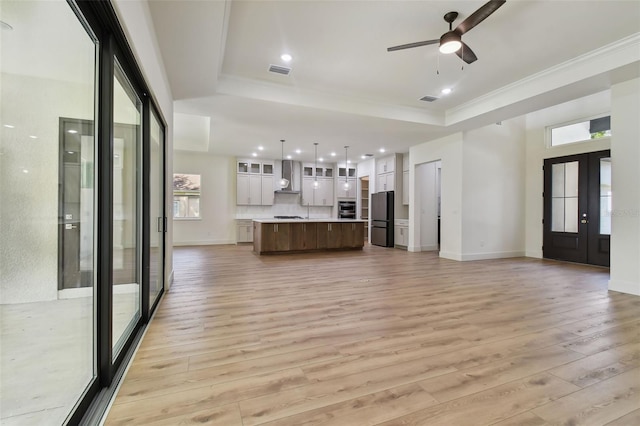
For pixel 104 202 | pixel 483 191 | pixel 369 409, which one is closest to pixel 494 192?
pixel 483 191

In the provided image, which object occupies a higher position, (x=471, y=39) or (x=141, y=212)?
(x=471, y=39)

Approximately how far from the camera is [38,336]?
1268mm

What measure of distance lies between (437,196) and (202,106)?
6.64 m

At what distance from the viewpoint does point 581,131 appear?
20.5 ft

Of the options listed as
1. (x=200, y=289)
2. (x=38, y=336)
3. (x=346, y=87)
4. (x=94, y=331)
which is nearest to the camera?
(x=38, y=336)

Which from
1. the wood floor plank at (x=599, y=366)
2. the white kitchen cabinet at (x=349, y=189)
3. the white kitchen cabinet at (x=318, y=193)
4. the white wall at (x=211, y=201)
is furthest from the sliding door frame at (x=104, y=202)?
the white kitchen cabinet at (x=349, y=189)

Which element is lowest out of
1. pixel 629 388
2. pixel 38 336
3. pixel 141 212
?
pixel 629 388

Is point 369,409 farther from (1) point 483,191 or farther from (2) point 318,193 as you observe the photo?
(2) point 318,193

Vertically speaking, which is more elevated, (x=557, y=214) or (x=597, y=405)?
(x=557, y=214)

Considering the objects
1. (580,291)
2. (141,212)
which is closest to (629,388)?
(580,291)

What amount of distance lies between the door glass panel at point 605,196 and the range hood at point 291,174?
7.83 meters

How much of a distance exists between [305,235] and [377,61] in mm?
4563

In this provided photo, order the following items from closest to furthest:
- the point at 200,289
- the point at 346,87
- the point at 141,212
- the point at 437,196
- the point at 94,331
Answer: the point at 94,331 → the point at 141,212 → the point at 200,289 → the point at 346,87 → the point at 437,196

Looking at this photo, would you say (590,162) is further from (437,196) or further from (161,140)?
(161,140)
